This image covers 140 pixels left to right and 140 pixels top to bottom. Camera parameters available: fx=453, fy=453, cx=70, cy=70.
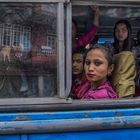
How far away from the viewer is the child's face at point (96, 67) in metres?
3.11

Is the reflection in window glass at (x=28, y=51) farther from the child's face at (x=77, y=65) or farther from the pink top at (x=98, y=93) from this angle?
the child's face at (x=77, y=65)

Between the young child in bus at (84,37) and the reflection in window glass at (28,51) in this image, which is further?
the young child in bus at (84,37)

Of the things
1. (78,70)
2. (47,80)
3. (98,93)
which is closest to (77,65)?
(78,70)

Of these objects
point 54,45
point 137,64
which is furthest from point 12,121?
point 137,64

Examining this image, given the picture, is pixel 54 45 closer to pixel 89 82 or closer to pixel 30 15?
pixel 30 15

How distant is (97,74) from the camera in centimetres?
311

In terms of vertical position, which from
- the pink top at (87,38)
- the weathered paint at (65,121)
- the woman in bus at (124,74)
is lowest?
the weathered paint at (65,121)

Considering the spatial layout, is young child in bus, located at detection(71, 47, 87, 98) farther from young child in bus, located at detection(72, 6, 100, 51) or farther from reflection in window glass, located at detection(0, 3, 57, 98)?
reflection in window glass, located at detection(0, 3, 57, 98)

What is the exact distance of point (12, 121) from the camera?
109 inches

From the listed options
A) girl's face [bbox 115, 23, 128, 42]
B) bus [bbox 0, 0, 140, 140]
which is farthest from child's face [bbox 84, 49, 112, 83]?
girl's face [bbox 115, 23, 128, 42]

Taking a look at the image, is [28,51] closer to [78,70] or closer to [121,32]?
[78,70]

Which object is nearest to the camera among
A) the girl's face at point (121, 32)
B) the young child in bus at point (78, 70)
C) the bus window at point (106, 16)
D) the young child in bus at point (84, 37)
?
the bus window at point (106, 16)

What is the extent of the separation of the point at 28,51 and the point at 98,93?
56cm

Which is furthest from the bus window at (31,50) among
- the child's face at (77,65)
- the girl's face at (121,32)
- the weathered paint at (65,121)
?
the girl's face at (121,32)
